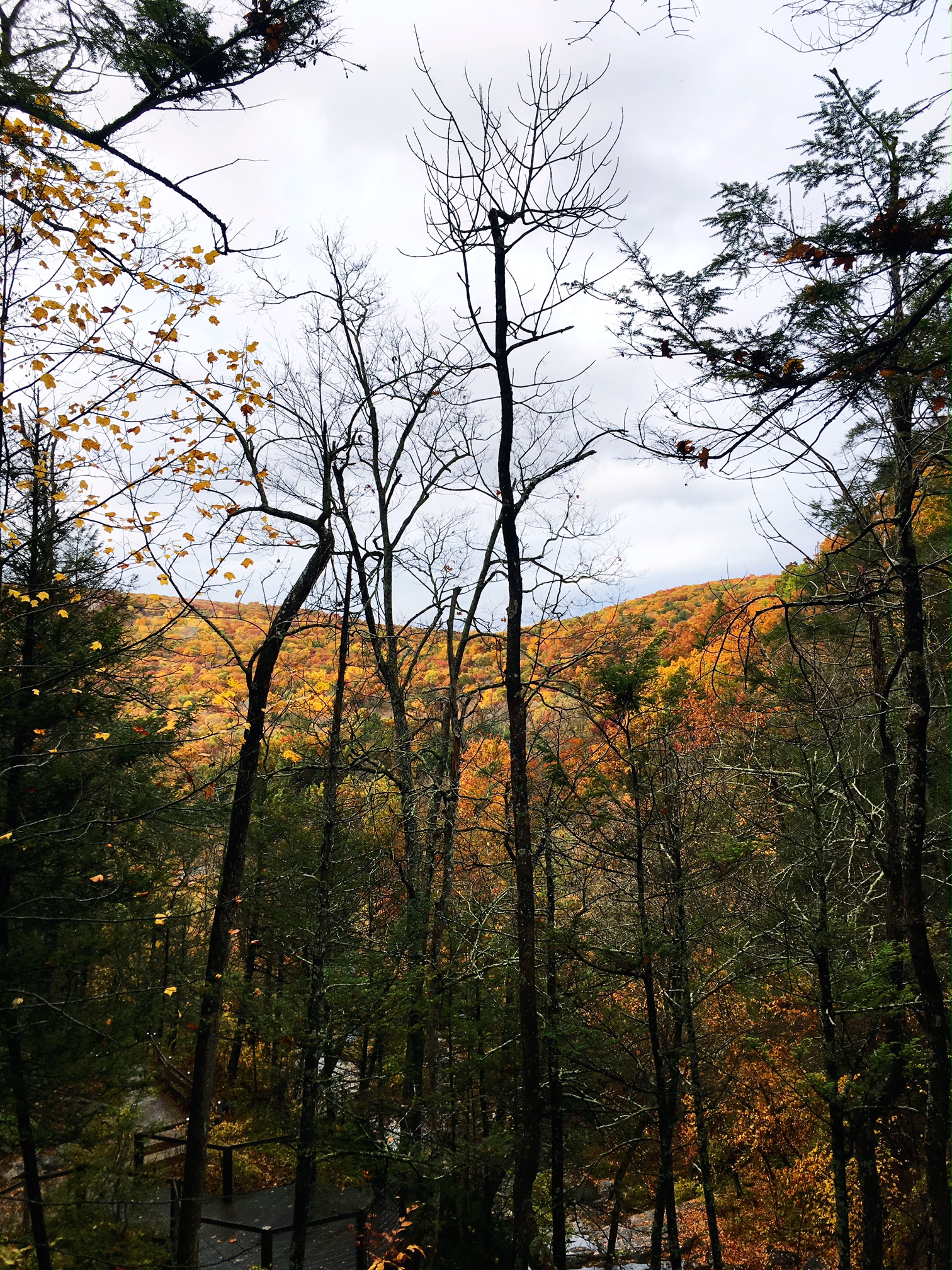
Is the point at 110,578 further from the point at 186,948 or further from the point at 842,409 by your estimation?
the point at 186,948

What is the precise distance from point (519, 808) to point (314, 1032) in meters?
5.10

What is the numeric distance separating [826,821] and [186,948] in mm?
15636

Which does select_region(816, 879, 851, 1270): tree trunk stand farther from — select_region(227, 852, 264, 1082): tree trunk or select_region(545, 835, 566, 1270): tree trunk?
select_region(227, 852, 264, 1082): tree trunk

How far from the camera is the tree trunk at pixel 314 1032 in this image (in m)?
8.45

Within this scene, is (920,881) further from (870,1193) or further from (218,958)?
(218,958)

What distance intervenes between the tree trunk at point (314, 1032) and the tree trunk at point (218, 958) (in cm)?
106

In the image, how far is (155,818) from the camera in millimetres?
9789

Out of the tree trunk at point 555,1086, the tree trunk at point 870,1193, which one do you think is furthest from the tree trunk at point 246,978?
Result: the tree trunk at point 870,1193

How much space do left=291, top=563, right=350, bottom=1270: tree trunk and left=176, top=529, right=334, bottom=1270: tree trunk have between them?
106cm

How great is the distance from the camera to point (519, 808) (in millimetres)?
5844

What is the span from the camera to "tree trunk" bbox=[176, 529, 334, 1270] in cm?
761

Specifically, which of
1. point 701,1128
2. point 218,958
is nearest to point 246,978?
point 218,958

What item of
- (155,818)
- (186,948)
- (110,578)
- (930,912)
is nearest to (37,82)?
(110,578)

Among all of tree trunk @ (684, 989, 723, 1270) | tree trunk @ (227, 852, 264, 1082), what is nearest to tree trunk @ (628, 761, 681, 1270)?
tree trunk @ (684, 989, 723, 1270)
